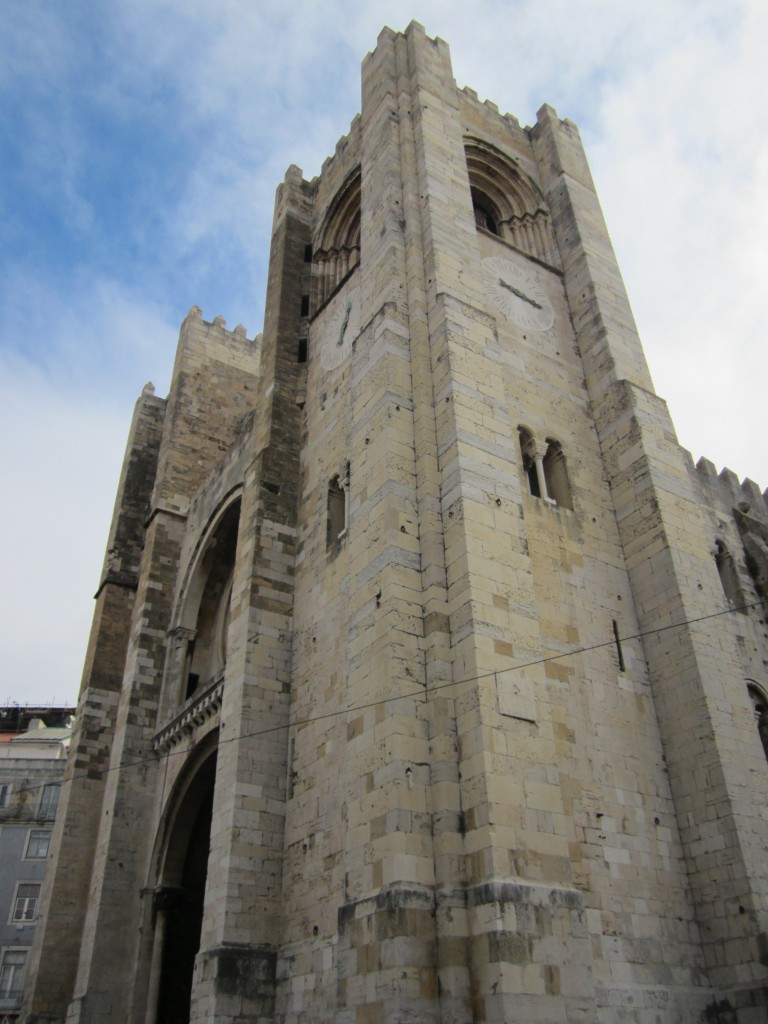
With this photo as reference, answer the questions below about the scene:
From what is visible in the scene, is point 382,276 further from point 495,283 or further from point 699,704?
point 699,704

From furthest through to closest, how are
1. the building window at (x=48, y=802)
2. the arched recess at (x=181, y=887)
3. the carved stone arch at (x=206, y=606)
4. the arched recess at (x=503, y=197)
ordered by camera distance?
the building window at (x=48, y=802)
the carved stone arch at (x=206, y=606)
the arched recess at (x=503, y=197)
the arched recess at (x=181, y=887)

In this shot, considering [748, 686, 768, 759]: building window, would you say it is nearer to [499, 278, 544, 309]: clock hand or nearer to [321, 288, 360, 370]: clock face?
[499, 278, 544, 309]: clock hand

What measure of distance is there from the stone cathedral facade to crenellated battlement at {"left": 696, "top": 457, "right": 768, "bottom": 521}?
0.07 metres

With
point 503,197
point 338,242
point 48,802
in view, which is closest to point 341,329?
point 338,242

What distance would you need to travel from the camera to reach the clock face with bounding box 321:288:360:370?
1426 centimetres

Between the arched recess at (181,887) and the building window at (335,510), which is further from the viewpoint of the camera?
the arched recess at (181,887)

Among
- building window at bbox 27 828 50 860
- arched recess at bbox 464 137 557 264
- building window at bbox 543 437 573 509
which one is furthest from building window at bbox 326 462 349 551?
building window at bbox 27 828 50 860

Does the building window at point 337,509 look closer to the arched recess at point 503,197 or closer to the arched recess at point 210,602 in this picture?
the arched recess at point 210,602

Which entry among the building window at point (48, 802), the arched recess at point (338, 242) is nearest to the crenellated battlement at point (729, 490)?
the arched recess at point (338, 242)

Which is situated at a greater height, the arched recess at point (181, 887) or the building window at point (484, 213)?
the building window at point (484, 213)

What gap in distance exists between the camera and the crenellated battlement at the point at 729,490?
53.6ft

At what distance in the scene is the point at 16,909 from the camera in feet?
83.4

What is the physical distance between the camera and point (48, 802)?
27.5 metres

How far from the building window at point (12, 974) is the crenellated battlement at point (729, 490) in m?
22.4
